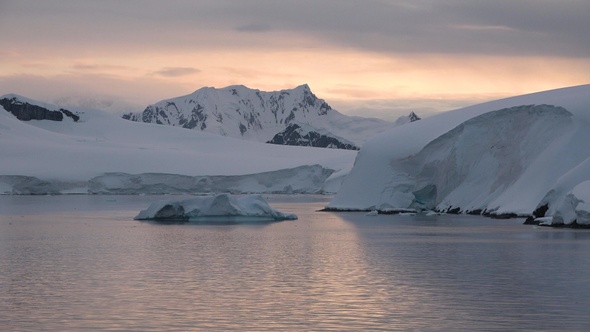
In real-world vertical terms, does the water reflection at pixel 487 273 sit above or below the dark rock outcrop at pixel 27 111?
below

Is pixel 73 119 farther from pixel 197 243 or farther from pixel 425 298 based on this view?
pixel 425 298

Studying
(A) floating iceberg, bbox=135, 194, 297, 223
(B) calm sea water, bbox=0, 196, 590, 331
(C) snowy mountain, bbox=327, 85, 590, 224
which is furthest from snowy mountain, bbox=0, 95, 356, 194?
(B) calm sea water, bbox=0, 196, 590, 331

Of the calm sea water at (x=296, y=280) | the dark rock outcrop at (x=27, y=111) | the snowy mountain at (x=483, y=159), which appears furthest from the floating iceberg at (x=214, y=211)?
the dark rock outcrop at (x=27, y=111)

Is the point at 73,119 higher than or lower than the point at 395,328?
higher

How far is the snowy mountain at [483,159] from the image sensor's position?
145 ft

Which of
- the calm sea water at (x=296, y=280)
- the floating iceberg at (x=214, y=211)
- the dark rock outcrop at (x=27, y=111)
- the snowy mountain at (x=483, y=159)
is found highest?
the dark rock outcrop at (x=27, y=111)

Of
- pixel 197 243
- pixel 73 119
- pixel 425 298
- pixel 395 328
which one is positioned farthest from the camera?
pixel 73 119

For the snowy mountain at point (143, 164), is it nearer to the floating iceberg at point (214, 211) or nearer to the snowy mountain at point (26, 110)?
the snowy mountain at point (26, 110)

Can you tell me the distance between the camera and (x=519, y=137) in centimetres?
4831

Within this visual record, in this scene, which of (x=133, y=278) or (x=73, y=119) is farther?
(x=73, y=119)

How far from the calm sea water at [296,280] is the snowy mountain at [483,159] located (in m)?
7.89

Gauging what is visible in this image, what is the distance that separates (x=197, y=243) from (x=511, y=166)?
2136 centimetres

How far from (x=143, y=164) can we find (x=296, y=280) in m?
79.6

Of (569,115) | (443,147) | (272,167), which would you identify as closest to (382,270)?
(569,115)
